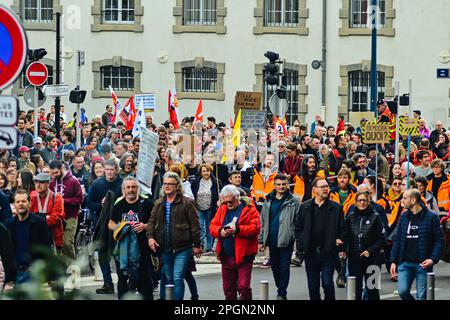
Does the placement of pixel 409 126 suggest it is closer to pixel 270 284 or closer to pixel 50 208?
pixel 270 284

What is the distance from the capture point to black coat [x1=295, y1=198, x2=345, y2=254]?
1603cm

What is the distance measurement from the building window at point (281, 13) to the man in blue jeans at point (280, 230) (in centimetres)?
2839

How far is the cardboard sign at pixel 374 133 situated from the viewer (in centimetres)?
2472

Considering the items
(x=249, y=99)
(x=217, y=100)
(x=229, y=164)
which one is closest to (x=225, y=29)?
(x=217, y=100)

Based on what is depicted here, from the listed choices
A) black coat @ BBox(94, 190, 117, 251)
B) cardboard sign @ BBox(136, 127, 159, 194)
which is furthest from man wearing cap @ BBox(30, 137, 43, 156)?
black coat @ BBox(94, 190, 117, 251)

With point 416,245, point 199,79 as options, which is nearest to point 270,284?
point 416,245

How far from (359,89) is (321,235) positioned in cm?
2928

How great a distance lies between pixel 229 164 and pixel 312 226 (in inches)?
376

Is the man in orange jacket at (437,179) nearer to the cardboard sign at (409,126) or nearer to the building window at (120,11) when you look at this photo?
the cardboard sign at (409,126)

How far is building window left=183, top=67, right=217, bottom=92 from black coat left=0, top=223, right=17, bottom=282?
105 feet

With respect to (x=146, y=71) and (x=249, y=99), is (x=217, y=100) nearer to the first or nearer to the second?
(x=146, y=71)

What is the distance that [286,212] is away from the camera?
1698 cm

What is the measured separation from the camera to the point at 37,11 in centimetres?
4503

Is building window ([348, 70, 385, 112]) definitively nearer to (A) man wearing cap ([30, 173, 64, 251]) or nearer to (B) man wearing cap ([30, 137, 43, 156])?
(B) man wearing cap ([30, 137, 43, 156])
